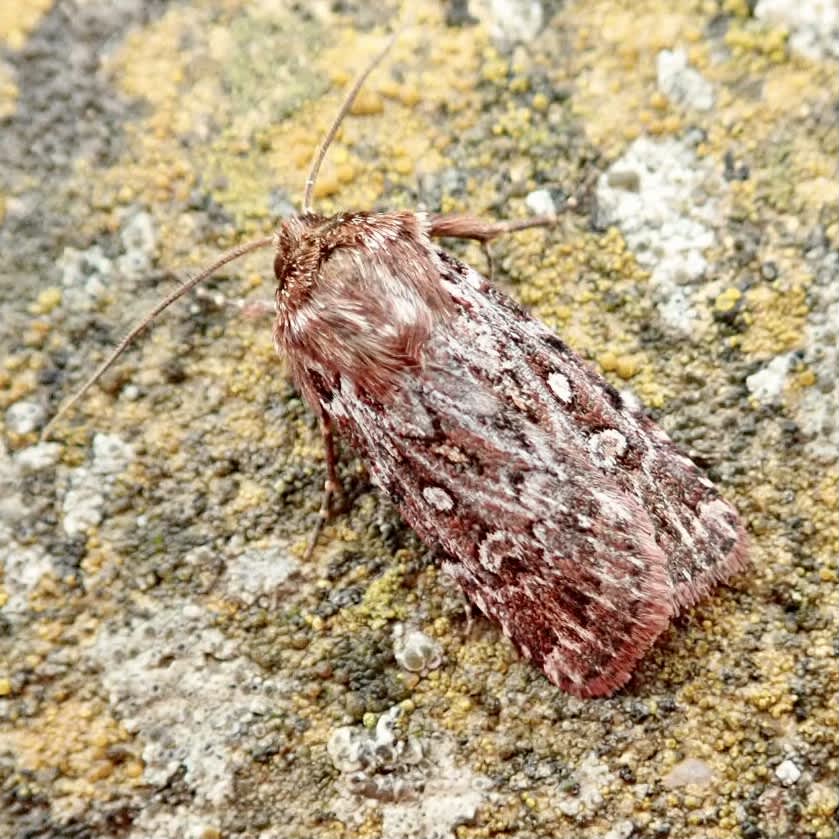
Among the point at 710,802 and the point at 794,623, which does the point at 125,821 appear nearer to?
the point at 710,802

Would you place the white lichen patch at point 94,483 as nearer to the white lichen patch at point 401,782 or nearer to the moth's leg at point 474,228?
the white lichen patch at point 401,782

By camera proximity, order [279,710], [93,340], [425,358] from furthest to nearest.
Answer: [93,340]
[279,710]
[425,358]

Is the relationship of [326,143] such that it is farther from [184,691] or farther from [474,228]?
[184,691]

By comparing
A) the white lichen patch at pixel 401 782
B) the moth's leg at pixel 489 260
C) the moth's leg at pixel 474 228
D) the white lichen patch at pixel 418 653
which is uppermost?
the moth's leg at pixel 474 228

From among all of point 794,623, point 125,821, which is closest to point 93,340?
point 125,821

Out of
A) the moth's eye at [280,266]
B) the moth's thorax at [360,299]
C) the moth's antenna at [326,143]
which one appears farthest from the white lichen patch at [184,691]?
the moth's antenna at [326,143]

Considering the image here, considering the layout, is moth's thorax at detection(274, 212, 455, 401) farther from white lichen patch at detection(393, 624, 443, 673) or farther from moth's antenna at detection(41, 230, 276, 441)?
white lichen patch at detection(393, 624, 443, 673)

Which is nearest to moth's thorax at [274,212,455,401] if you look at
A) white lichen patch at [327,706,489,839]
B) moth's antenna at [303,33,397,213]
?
moth's antenna at [303,33,397,213]
